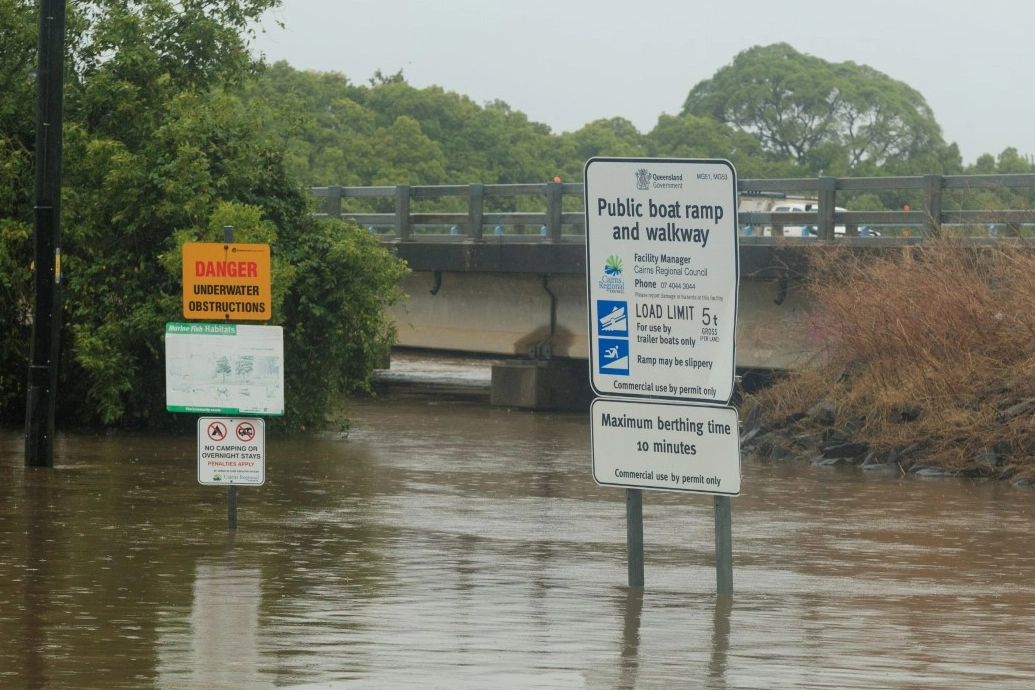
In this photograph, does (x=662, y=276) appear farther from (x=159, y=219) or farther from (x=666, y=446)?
(x=159, y=219)

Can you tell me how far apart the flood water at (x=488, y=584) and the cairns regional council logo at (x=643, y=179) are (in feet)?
7.76

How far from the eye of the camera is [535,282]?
33.7 metres

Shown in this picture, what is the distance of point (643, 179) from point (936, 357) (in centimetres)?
1341

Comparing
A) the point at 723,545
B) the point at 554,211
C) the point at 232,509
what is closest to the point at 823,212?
the point at 554,211

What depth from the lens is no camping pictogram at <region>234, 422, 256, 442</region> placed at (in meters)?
13.1

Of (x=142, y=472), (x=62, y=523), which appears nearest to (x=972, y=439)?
(x=142, y=472)

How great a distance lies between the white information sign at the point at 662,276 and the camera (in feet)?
30.9

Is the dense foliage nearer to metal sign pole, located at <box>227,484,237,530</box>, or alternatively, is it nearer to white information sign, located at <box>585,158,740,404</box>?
metal sign pole, located at <box>227,484,237,530</box>

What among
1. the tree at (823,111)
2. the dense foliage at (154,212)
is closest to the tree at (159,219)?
the dense foliage at (154,212)

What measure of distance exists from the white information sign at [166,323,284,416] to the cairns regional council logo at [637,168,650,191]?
4.51m

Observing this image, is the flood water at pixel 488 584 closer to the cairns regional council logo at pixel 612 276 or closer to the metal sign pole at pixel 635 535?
the metal sign pole at pixel 635 535

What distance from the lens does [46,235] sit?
18.2 m

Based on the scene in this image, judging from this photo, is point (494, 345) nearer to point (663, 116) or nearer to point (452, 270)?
point (452, 270)

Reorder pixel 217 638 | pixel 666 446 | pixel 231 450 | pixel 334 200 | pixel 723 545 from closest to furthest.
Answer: pixel 217 638
pixel 666 446
pixel 723 545
pixel 231 450
pixel 334 200
